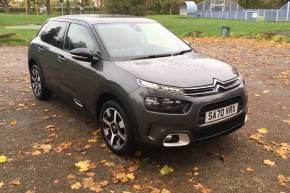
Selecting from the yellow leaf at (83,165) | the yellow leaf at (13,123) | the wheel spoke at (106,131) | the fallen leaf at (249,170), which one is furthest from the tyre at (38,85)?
the fallen leaf at (249,170)

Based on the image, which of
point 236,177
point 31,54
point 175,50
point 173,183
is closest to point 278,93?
point 175,50

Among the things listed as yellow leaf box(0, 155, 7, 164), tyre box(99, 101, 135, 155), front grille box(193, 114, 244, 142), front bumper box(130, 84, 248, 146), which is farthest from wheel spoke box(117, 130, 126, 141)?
yellow leaf box(0, 155, 7, 164)

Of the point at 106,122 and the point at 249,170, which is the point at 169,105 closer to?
the point at 106,122

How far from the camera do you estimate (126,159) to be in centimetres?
457

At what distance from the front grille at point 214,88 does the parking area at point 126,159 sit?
0.94 m

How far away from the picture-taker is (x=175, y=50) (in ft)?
17.6

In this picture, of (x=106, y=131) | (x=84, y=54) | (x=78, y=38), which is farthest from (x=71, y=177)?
(x=78, y=38)

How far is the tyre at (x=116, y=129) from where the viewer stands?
430 cm

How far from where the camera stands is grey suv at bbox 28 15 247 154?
13.1 feet

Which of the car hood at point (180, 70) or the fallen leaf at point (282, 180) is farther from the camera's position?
the car hood at point (180, 70)

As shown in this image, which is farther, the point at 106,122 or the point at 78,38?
the point at 78,38

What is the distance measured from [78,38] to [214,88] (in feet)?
7.86

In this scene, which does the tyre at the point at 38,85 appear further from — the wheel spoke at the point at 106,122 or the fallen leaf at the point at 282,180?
the fallen leaf at the point at 282,180

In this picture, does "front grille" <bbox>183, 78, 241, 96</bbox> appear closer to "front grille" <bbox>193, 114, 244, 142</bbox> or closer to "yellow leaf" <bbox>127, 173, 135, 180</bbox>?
"front grille" <bbox>193, 114, 244, 142</bbox>
